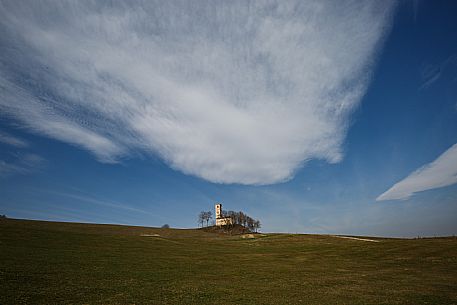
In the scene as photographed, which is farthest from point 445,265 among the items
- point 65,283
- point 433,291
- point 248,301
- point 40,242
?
point 40,242

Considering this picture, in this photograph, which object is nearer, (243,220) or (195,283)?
(195,283)

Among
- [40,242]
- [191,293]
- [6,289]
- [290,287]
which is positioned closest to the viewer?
[6,289]

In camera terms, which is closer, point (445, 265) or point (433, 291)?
point (433, 291)

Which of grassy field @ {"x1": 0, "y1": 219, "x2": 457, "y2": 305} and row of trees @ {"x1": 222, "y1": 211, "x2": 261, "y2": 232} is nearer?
grassy field @ {"x1": 0, "y1": 219, "x2": 457, "y2": 305}

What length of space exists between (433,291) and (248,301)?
16.0m

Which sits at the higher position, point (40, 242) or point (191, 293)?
point (40, 242)

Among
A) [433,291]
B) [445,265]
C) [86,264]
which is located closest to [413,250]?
[445,265]

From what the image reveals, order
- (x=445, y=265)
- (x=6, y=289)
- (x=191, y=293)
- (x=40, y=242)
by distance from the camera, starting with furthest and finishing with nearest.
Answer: (x=40, y=242)
(x=445, y=265)
(x=191, y=293)
(x=6, y=289)

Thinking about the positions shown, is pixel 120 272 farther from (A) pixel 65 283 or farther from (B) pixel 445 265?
(B) pixel 445 265

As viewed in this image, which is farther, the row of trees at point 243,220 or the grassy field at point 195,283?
the row of trees at point 243,220

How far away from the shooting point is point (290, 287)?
82.9 feet

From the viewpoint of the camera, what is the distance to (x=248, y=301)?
1984 cm

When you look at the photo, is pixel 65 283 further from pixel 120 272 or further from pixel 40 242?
pixel 40 242

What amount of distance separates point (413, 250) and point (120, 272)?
5173 centimetres
